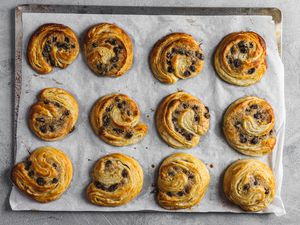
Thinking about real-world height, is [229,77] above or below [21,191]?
above

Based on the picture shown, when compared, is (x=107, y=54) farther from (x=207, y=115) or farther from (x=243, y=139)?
(x=243, y=139)

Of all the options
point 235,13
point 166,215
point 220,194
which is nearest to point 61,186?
point 166,215

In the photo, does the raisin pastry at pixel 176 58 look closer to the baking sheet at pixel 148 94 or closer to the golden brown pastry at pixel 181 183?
the baking sheet at pixel 148 94

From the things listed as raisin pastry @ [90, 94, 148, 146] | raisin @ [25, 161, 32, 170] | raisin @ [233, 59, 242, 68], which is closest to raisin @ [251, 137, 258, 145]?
raisin @ [233, 59, 242, 68]

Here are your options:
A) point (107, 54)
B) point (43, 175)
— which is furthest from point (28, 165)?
point (107, 54)

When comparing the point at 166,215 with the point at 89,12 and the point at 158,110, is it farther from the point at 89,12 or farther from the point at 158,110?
the point at 89,12
